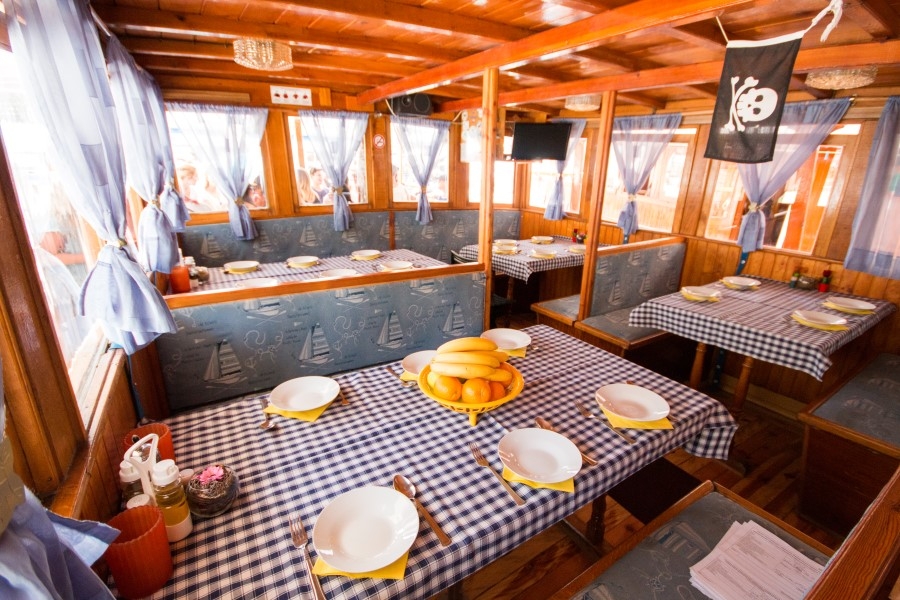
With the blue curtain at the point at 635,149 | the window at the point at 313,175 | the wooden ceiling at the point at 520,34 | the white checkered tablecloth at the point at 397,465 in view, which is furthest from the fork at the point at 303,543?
the blue curtain at the point at 635,149

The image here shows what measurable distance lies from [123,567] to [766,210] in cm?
472

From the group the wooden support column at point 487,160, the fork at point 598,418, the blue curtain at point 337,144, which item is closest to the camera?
the fork at point 598,418

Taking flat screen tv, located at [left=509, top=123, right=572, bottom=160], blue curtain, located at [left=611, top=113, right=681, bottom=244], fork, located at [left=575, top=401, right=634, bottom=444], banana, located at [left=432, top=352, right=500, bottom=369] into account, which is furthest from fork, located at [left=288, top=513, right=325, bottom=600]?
flat screen tv, located at [left=509, top=123, right=572, bottom=160]

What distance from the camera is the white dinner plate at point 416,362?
1739 millimetres

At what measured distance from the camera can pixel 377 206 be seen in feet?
17.8

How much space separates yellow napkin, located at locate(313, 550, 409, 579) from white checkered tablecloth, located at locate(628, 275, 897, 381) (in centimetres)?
241

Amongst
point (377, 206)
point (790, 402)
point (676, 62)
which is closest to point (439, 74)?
point (676, 62)

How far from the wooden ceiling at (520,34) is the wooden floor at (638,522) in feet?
7.74

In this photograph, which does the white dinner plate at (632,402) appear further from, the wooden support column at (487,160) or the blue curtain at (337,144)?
the blue curtain at (337,144)

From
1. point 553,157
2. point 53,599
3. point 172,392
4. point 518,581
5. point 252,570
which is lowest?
point 518,581

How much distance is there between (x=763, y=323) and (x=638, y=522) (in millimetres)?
1405

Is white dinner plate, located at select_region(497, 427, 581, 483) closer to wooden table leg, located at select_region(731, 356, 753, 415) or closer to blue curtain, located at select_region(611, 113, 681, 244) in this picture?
wooden table leg, located at select_region(731, 356, 753, 415)

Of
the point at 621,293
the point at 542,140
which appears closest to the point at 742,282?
the point at 621,293

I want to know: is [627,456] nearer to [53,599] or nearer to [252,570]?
[252,570]
